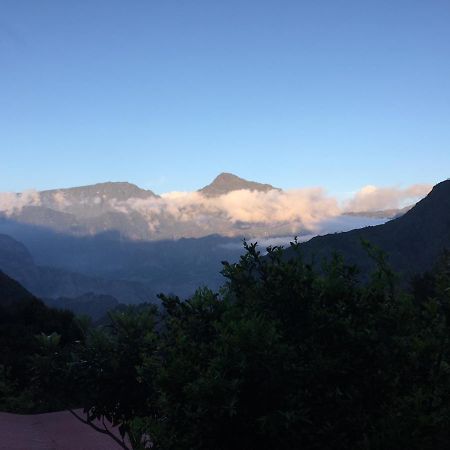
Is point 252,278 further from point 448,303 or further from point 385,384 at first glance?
point 448,303

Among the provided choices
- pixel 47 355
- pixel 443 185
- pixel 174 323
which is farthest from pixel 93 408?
pixel 443 185

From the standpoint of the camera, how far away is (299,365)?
5090 mm

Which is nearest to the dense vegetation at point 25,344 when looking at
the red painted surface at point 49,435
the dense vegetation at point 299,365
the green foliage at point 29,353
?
the green foliage at point 29,353

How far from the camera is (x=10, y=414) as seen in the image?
22.3m

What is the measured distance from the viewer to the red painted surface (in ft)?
54.9

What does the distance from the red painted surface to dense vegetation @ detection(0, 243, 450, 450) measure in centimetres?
1262

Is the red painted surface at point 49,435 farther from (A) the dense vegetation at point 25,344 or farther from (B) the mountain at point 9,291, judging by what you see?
(B) the mountain at point 9,291

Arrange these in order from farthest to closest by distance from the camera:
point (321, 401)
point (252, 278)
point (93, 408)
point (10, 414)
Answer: point (10, 414) < point (93, 408) < point (252, 278) < point (321, 401)

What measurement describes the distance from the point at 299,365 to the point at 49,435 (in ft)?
53.6

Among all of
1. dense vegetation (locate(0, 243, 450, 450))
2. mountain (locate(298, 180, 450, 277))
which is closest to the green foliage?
dense vegetation (locate(0, 243, 450, 450))

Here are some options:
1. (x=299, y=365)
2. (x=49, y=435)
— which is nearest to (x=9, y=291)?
(x=49, y=435)

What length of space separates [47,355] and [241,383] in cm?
436

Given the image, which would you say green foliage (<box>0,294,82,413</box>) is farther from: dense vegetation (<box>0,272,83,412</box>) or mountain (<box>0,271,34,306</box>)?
mountain (<box>0,271,34,306</box>)

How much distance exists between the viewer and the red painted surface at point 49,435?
16719 mm
